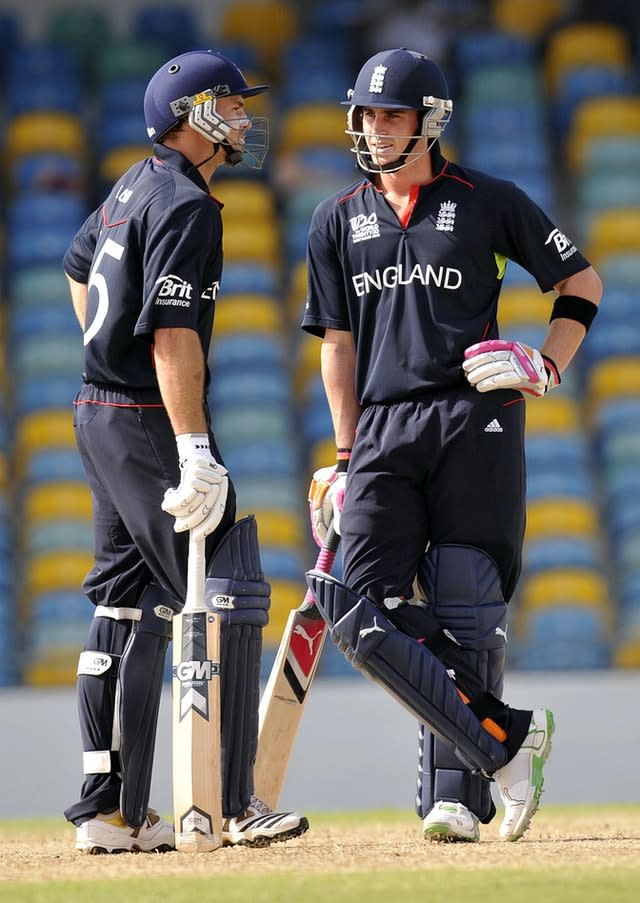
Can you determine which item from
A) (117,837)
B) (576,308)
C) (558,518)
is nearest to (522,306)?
(558,518)

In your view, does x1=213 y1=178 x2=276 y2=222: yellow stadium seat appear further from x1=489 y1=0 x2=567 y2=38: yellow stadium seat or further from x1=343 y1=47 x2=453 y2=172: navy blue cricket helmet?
x1=343 y1=47 x2=453 y2=172: navy blue cricket helmet

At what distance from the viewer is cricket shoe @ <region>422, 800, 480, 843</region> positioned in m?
3.22

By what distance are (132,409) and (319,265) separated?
53 centimetres

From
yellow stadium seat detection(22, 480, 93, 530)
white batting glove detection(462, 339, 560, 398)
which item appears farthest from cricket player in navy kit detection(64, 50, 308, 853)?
yellow stadium seat detection(22, 480, 93, 530)

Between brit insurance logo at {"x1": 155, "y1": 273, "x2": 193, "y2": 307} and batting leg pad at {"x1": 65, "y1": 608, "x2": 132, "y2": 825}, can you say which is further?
batting leg pad at {"x1": 65, "y1": 608, "x2": 132, "y2": 825}

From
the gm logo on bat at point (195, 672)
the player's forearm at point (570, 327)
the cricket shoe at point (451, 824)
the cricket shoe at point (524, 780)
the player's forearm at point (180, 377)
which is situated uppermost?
the player's forearm at point (570, 327)

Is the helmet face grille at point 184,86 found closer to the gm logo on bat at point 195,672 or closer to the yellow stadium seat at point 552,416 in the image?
the gm logo on bat at point 195,672

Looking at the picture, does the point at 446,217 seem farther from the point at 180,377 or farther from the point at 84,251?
the point at 84,251

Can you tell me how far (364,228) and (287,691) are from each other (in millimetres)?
1029

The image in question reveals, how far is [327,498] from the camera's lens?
11.8 ft

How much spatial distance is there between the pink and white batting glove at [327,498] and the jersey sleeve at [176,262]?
1.64 ft

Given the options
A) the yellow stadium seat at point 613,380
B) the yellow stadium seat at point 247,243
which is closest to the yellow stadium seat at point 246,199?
the yellow stadium seat at point 247,243

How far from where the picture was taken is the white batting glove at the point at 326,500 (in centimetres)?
354

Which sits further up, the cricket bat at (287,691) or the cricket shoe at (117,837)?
the cricket bat at (287,691)
